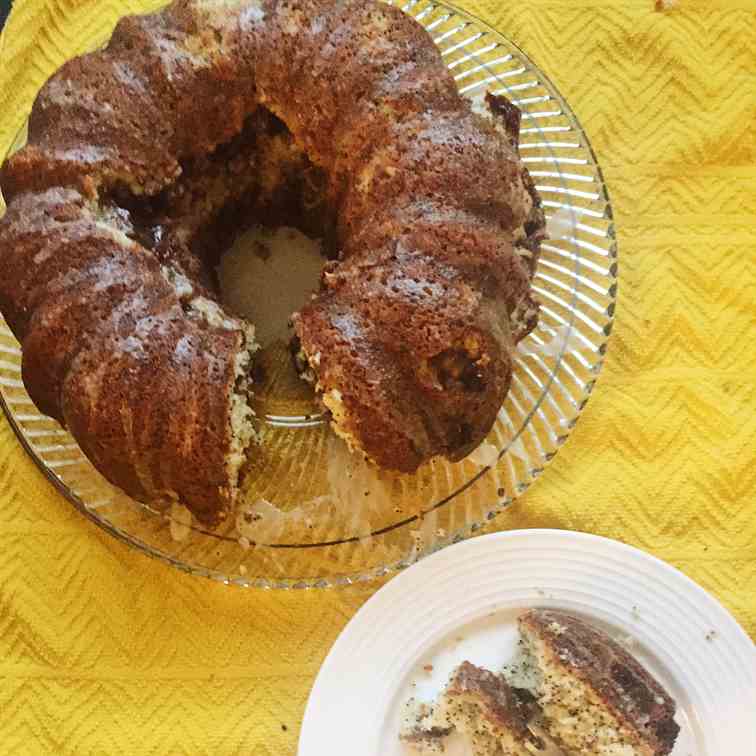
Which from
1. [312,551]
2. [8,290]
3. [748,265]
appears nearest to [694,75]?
[748,265]

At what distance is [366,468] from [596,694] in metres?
0.49

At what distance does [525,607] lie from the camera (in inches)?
63.1

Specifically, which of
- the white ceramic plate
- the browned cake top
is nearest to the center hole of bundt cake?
the white ceramic plate

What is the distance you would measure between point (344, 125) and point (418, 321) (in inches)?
13.3

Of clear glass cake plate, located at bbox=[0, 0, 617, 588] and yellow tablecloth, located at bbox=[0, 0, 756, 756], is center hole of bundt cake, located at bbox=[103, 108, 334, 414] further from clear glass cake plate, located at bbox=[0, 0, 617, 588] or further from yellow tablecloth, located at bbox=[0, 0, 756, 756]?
yellow tablecloth, located at bbox=[0, 0, 756, 756]

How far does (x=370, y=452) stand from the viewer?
145 cm

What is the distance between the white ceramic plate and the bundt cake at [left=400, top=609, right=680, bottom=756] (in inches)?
1.4

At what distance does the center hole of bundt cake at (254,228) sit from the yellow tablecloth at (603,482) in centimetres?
39

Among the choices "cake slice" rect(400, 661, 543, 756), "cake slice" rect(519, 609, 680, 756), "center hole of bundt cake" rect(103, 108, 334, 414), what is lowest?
"cake slice" rect(400, 661, 543, 756)

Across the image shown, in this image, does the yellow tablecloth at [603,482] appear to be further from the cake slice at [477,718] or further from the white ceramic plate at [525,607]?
the cake slice at [477,718]

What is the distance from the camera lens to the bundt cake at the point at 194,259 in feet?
4.58

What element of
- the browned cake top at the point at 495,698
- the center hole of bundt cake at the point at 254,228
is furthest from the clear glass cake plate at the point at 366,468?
the browned cake top at the point at 495,698

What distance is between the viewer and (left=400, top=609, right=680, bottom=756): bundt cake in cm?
153

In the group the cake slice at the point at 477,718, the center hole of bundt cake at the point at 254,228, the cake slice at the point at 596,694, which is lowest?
the cake slice at the point at 477,718
